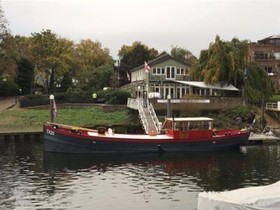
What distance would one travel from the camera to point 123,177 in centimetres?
3028

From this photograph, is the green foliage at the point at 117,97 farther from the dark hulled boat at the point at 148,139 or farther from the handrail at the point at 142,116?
the dark hulled boat at the point at 148,139

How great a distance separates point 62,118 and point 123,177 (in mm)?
29663

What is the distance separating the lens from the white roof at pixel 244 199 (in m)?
13.6

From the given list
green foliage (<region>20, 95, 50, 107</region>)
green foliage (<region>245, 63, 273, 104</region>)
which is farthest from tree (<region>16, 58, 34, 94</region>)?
green foliage (<region>245, 63, 273, 104</region>)

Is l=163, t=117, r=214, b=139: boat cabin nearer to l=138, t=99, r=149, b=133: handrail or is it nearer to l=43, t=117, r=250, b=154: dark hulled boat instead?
l=43, t=117, r=250, b=154: dark hulled boat

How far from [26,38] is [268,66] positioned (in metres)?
50.4

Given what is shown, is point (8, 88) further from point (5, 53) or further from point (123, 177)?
point (123, 177)

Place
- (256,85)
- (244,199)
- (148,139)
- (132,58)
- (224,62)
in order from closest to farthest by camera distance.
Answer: (244,199) < (148,139) < (224,62) < (256,85) < (132,58)

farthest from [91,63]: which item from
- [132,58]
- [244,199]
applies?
[244,199]

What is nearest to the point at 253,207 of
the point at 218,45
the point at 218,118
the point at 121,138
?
the point at 121,138

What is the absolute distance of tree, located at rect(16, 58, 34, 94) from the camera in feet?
264

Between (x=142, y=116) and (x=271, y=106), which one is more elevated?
(x=271, y=106)

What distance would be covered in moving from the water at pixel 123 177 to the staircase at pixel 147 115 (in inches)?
257

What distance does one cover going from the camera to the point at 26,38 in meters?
87.2
